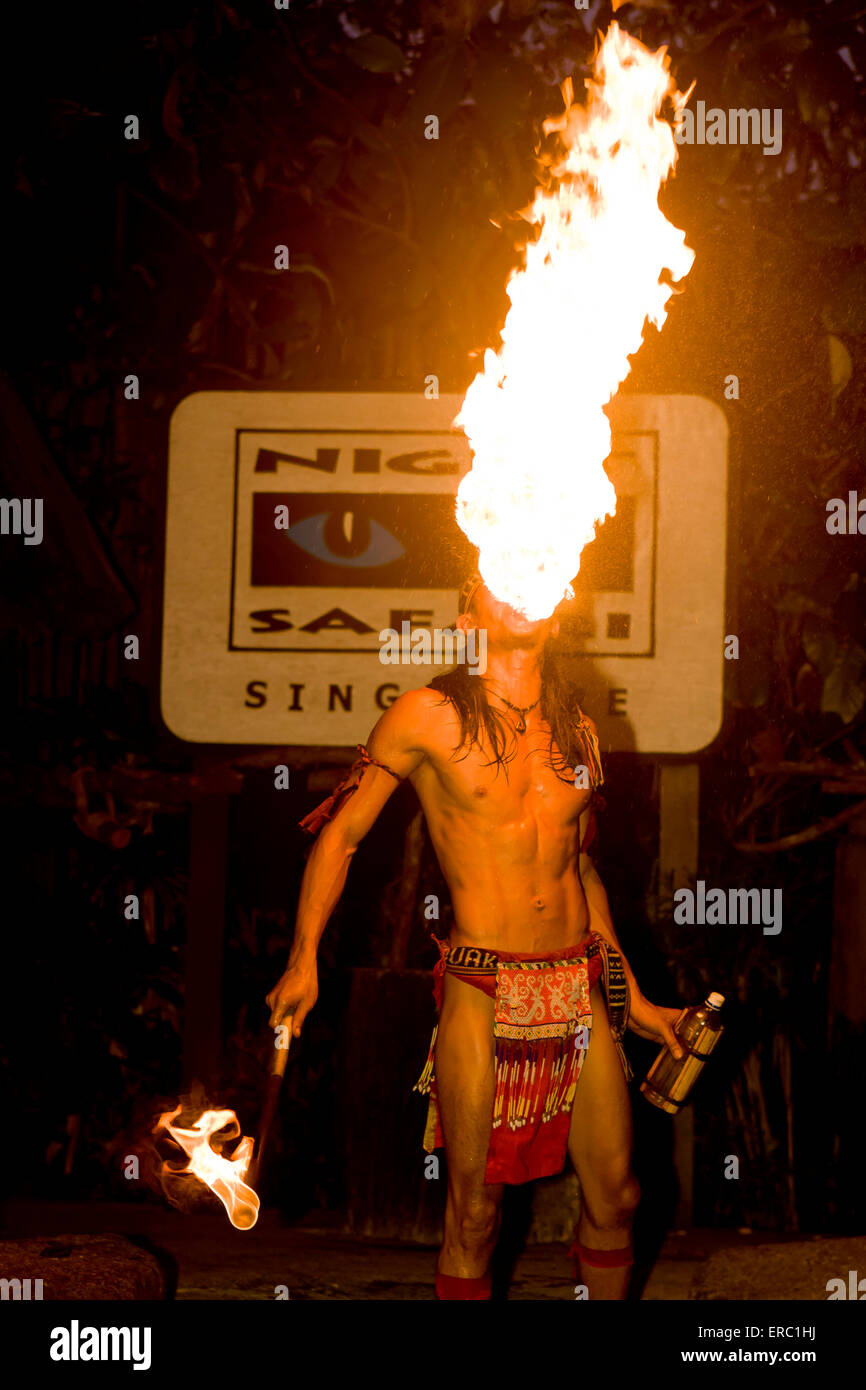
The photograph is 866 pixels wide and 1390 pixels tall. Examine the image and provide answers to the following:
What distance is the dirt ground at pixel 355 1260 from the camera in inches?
187

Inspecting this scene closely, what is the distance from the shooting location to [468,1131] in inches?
153

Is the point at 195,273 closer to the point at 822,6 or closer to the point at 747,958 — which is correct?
the point at 822,6

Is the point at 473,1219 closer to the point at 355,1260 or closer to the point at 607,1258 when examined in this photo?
the point at 607,1258

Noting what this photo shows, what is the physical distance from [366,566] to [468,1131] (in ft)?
7.80

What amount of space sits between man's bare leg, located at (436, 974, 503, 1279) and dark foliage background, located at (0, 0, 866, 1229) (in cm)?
201

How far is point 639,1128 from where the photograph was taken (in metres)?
5.88

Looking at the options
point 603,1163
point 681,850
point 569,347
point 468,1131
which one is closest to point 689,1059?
point 603,1163

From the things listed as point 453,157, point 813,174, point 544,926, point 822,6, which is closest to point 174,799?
point 544,926

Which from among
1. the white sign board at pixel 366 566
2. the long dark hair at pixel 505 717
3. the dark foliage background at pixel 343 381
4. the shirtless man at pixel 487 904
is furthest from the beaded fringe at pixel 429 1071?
the dark foliage background at pixel 343 381

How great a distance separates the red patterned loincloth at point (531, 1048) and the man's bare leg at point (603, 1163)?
0.04 m

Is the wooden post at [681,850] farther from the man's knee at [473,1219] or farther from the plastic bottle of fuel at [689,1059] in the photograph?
the man's knee at [473,1219]

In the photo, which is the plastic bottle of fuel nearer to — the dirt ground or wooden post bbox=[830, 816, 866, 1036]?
the dirt ground

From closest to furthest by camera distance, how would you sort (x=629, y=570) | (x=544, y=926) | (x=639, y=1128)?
(x=544, y=926)
(x=629, y=570)
(x=639, y=1128)

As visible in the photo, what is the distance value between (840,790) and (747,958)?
0.75 m
